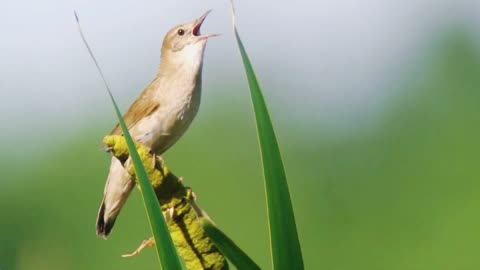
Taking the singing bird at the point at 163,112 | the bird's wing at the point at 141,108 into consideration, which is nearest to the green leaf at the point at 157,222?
the singing bird at the point at 163,112

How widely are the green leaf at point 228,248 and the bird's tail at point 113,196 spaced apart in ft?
5.09

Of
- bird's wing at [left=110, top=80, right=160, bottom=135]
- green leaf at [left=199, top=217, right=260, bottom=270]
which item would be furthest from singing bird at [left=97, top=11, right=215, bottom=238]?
green leaf at [left=199, top=217, right=260, bottom=270]

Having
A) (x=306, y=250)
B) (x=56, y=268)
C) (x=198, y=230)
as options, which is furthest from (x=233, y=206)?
(x=198, y=230)

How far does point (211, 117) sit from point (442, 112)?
316cm

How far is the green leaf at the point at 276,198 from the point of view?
102 centimetres

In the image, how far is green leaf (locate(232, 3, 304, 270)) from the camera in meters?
1.02

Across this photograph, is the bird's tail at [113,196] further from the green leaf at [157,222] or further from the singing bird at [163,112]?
the green leaf at [157,222]

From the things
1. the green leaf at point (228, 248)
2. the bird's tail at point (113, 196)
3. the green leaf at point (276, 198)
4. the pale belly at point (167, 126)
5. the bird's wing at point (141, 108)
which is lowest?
the bird's tail at point (113, 196)

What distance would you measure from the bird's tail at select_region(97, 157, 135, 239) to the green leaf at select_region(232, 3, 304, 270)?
1702mm

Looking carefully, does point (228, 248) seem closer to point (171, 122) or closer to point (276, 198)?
point (276, 198)

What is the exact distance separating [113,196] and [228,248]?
1.72 metres

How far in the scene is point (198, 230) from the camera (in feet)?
3.89

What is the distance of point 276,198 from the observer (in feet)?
3.36

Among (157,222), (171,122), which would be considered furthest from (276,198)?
(171,122)
